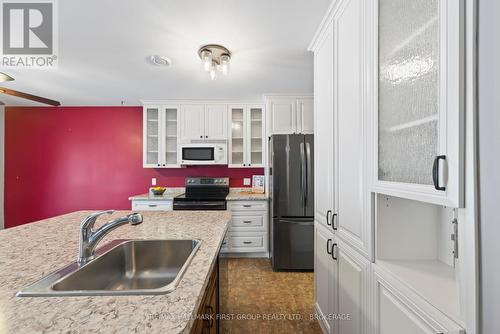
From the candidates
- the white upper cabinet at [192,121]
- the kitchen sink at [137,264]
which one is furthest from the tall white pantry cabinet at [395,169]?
the white upper cabinet at [192,121]

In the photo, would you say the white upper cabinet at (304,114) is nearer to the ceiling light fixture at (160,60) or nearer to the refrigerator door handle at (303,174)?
the refrigerator door handle at (303,174)

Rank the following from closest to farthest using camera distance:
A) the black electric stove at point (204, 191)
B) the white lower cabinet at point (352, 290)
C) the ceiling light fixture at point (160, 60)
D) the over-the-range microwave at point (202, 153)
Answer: the white lower cabinet at point (352, 290)
the ceiling light fixture at point (160, 60)
the black electric stove at point (204, 191)
the over-the-range microwave at point (202, 153)

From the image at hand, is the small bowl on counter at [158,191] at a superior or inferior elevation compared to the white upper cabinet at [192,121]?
inferior

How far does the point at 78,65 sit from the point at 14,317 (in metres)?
2.61

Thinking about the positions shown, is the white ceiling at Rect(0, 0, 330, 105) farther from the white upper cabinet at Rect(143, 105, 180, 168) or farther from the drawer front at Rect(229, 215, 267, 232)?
the drawer front at Rect(229, 215, 267, 232)

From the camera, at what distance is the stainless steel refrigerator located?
2918 millimetres

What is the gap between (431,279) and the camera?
0.91 metres

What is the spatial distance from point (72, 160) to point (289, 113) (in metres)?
3.73

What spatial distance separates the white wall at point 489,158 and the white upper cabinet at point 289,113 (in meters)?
2.87

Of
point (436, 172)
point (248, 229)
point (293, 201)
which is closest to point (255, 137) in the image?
point (293, 201)

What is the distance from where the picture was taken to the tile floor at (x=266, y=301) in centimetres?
194

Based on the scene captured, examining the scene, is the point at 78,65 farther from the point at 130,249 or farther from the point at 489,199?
the point at 489,199

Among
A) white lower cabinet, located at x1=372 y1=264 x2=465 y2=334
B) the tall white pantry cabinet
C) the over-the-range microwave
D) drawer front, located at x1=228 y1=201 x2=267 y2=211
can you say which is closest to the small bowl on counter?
the over-the-range microwave

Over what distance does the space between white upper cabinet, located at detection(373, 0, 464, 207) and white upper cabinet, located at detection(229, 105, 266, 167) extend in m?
2.71
